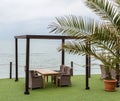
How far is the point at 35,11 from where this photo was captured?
1473cm

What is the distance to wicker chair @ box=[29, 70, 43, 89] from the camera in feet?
32.6

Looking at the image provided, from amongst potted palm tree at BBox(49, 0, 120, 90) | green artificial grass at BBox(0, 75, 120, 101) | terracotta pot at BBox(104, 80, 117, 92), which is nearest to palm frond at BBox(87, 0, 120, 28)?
potted palm tree at BBox(49, 0, 120, 90)

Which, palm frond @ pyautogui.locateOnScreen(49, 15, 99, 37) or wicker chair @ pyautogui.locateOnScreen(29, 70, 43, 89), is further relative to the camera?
wicker chair @ pyautogui.locateOnScreen(29, 70, 43, 89)

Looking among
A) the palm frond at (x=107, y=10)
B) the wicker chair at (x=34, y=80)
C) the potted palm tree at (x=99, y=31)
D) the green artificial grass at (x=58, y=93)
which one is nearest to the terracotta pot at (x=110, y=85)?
the green artificial grass at (x=58, y=93)

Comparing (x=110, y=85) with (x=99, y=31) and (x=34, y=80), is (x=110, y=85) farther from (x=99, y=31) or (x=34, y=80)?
(x=99, y=31)

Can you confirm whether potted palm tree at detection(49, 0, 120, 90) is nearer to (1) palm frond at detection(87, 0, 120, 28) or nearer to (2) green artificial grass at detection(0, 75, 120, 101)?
(1) palm frond at detection(87, 0, 120, 28)

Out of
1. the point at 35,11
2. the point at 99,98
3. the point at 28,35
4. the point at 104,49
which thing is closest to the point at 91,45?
the point at 104,49

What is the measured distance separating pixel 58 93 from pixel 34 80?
4.08ft

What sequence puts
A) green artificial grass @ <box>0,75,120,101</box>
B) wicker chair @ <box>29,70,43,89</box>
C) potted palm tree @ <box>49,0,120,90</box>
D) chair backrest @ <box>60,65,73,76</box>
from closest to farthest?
potted palm tree @ <box>49,0,120,90</box>, green artificial grass @ <box>0,75,120,101</box>, wicker chair @ <box>29,70,43,89</box>, chair backrest @ <box>60,65,73,76</box>

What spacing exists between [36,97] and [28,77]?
119 cm

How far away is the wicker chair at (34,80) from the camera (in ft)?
32.6

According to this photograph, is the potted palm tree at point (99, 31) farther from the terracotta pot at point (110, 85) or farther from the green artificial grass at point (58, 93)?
the terracotta pot at point (110, 85)

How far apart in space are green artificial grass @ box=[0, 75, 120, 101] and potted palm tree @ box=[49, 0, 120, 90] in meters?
3.01

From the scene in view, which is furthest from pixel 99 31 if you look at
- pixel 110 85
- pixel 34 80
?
pixel 34 80
